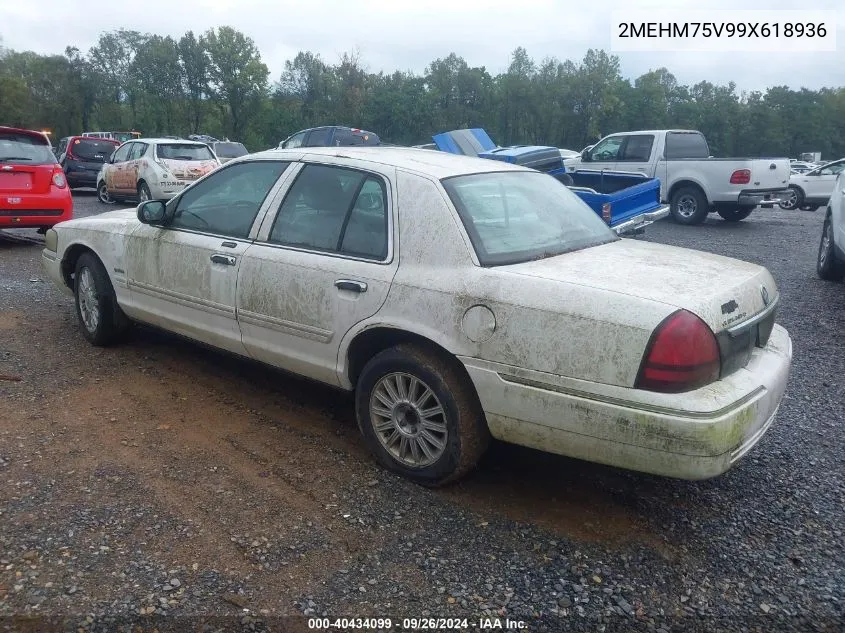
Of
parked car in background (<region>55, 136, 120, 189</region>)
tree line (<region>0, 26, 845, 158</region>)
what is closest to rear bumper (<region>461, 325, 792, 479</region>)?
parked car in background (<region>55, 136, 120, 189</region>)

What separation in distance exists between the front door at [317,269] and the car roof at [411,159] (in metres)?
0.12

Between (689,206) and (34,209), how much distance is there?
11574 millimetres

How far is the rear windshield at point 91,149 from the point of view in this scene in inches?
746

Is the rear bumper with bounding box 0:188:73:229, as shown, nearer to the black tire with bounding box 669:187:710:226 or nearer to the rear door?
the rear door

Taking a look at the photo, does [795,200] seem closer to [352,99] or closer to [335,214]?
[335,214]

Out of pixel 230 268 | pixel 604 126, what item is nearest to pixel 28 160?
pixel 230 268

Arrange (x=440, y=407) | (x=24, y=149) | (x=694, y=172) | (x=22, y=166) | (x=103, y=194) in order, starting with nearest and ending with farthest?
1. (x=440, y=407)
2. (x=22, y=166)
3. (x=24, y=149)
4. (x=694, y=172)
5. (x=103, y=194)

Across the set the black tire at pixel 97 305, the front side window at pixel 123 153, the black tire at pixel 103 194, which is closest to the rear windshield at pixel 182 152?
the front side window at pixel 123 153

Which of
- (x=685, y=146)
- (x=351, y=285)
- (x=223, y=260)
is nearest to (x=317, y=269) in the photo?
(x=351, y=285)

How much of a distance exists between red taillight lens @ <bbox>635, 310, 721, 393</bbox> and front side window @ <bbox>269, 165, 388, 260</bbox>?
1434 mm

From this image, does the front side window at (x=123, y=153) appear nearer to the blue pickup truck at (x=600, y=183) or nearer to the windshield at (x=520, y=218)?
the blue pickup truck at (x=600, y=183)

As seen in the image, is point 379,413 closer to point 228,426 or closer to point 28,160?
point 228,426

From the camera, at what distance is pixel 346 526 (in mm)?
3234

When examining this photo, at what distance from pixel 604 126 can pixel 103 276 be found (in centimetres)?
5524
